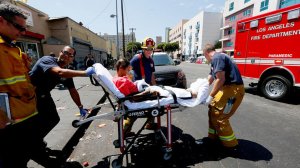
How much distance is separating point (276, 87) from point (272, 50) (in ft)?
4.43

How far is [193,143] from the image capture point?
11.9ft

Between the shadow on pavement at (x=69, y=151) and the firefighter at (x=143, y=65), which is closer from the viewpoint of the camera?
the shadow on pavement at (x=69, y=151)

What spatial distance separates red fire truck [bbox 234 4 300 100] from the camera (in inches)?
227

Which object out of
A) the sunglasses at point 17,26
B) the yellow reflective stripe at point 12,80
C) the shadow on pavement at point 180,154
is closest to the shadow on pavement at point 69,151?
the shadow on pavement at point 180,154

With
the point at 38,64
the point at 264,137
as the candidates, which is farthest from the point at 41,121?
the point at 264,137

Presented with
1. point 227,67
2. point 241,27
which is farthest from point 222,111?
point 241,27

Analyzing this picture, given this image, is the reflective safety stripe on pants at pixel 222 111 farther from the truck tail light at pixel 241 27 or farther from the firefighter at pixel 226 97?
the truck tail light at pixel 241 27

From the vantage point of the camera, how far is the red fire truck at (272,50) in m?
5.76

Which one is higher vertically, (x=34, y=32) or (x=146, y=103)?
(x=34, y=32)

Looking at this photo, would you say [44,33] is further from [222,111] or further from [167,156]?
[222,111]

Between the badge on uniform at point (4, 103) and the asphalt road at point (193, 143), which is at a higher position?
the badge on uniform at point (4, 103)

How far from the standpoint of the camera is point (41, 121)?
8.40ft

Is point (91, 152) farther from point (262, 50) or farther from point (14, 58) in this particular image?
point (262, 50)

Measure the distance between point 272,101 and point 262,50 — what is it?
1889 mm
